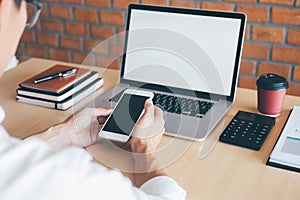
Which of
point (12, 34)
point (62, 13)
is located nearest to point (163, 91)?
point (12, 34)

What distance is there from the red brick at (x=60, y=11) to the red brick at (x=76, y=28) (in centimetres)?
5

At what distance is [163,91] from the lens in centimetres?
133

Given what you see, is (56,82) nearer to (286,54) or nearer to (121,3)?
(121,3)

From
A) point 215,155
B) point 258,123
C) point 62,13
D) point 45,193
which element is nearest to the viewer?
point 45,193

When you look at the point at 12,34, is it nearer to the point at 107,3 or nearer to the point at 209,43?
the point at 209,43

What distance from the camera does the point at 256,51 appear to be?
6.60ft

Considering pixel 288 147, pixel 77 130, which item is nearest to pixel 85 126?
pixel 77 130

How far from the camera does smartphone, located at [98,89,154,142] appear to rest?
3.46 ft

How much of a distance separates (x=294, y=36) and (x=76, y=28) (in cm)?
121

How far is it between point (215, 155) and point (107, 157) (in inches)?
10.5

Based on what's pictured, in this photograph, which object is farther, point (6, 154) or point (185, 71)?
point (185, 71)

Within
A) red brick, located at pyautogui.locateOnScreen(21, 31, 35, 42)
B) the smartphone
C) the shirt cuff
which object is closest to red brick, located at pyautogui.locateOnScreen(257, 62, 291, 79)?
the smartphone

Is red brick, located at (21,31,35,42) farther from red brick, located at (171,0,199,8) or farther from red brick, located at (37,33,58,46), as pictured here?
red brick, located at (171,0,199,8)

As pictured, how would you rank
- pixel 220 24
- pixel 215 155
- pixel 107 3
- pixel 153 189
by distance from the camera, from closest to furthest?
pixel 153 189 < pixel 215 155 < pixel 220 24 < pixel 107 3
